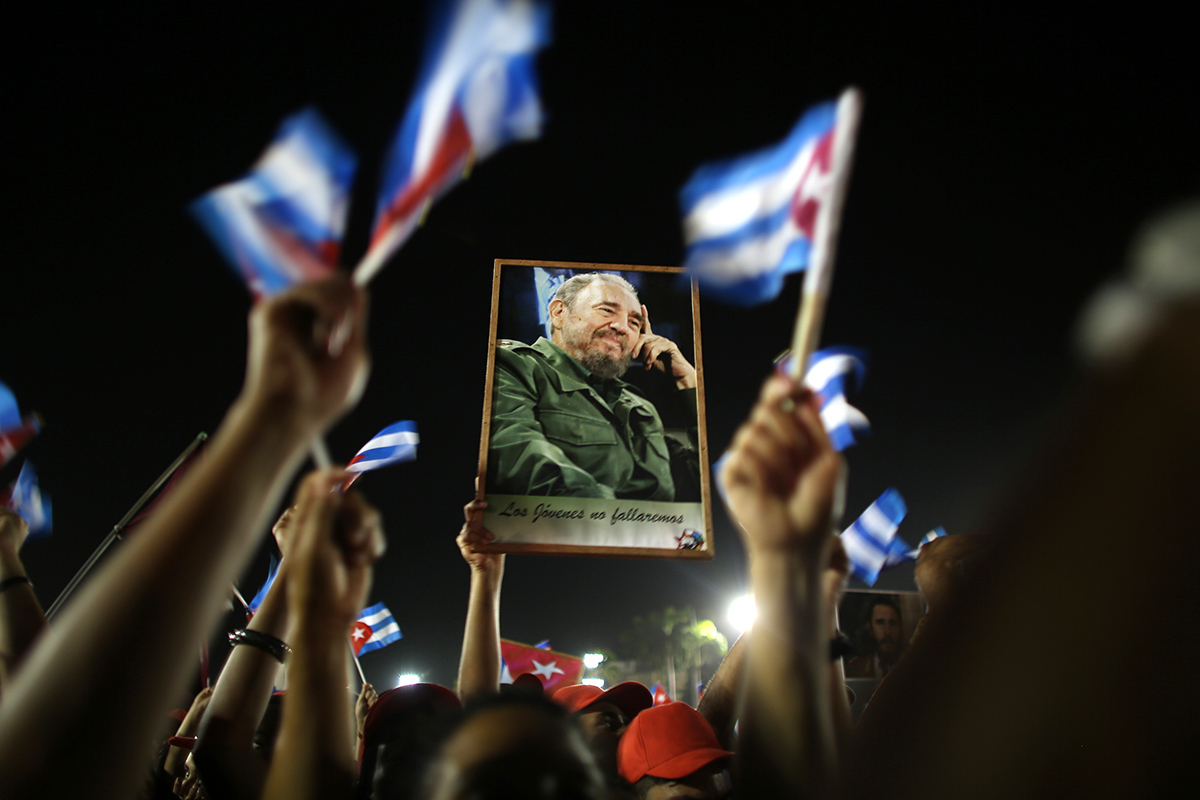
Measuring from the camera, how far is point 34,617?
6.49 ft

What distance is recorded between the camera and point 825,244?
5.14 feet

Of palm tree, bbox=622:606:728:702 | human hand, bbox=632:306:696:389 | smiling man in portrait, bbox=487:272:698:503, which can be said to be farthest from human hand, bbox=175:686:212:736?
palm tree, bbox=622:606:728:702

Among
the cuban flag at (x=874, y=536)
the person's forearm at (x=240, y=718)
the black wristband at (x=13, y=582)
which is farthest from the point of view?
the cuban flag at (x=874, y=536)

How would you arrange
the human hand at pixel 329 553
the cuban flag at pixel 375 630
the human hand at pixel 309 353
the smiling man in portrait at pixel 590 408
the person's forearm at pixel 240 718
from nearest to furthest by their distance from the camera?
the human hand at pixel 309 353 < the human hand at pixel 329 553 < the person's forearm at pixel 240 718 < the smiling man in portrait at pixel 590 408 < the cuban flag at pixel 375 630

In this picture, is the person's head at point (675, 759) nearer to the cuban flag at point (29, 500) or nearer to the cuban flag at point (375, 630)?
the cuban flag at point (29, 500)

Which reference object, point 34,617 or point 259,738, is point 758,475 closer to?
point 34,617

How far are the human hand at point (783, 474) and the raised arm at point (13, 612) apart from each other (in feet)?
6.43

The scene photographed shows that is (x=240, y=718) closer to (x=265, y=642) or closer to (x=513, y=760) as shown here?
(x=265, y=642)

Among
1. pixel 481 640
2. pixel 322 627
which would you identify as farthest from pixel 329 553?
pixel 481 640

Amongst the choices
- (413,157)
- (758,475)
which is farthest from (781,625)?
(413,157)

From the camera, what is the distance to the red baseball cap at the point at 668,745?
2482mm

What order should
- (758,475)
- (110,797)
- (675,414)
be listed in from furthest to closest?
(675,414)
(758,475)
(110,797)

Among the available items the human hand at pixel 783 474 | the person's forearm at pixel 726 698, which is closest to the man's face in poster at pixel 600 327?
the person's forearm at pixel 726 698

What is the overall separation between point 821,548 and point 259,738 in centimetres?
308
